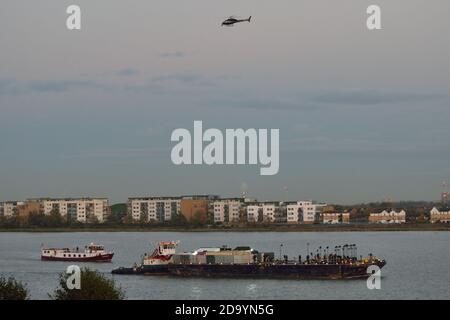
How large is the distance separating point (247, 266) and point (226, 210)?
62421 millimetres

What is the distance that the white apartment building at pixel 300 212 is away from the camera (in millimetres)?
99750

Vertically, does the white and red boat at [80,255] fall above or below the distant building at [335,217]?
below

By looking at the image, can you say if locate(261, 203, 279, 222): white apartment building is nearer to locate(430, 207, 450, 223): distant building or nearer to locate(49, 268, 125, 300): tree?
locate(430, 207, 450, 223): distant building

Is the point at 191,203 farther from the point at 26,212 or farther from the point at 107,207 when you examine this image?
the point at 26,212

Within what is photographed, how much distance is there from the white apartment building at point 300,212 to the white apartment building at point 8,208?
31.8 m

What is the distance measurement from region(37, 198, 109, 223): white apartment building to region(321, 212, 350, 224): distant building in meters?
23.8

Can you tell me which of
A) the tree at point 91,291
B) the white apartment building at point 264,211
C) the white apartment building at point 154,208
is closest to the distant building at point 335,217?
the white apartment building at point 264,211

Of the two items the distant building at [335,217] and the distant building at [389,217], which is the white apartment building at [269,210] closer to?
the distant building at [335,217]

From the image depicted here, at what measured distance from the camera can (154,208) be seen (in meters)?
→ 102

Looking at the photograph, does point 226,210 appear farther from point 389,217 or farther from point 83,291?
point 83,291

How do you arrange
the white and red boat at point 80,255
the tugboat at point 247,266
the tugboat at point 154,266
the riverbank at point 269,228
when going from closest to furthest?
the tugboat at point 247,266 → the tugboat at point 154,266 → the white and red boat at point 80,255 → the riverbank at point 269,228

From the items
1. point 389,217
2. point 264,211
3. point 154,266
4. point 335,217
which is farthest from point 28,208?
point 154,266
